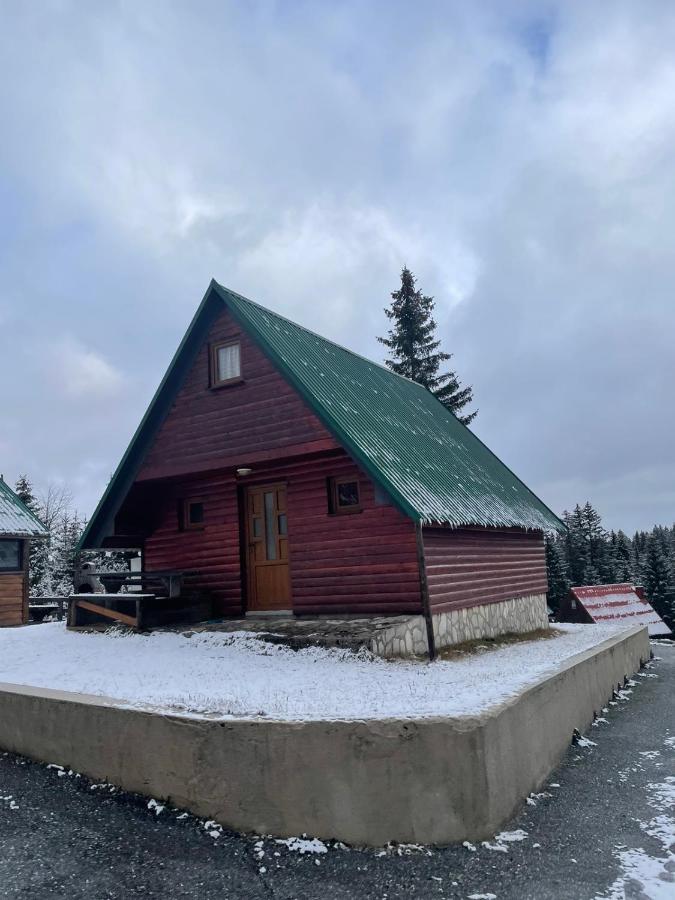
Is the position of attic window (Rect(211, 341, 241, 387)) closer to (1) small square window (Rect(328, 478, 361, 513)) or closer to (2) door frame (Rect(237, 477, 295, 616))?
(2) door frame (Rect(237, 477, 295, 616))

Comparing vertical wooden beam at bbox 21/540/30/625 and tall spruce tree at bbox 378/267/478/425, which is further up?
tall spruce tree at bbox 378/267/478/425

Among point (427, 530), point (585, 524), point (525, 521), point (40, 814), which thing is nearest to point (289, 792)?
point (40, 814)

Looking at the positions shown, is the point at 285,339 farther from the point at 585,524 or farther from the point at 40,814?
the point at 585,524

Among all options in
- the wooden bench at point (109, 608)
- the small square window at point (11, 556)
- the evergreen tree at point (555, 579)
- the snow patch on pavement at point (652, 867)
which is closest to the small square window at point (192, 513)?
the wooden bench at point (109, 608)

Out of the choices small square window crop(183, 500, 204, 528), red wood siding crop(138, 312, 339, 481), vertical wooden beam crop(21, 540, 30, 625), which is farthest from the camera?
vertical wooden beam crop(21, 540, 30, 625)

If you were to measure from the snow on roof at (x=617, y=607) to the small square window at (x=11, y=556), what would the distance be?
1758cm

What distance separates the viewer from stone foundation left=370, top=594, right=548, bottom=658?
9.61 meters

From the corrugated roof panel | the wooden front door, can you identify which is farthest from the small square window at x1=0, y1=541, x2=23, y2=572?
the corrugated roof panel

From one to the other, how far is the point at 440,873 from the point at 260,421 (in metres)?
8.28

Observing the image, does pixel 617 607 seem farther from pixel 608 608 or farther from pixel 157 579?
pixel 157 579

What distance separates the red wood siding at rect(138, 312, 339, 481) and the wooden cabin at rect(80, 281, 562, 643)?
3cm

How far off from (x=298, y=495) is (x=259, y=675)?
4.47 meters

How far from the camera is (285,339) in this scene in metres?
12.9

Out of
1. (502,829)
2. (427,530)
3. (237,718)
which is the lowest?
(502,829)
